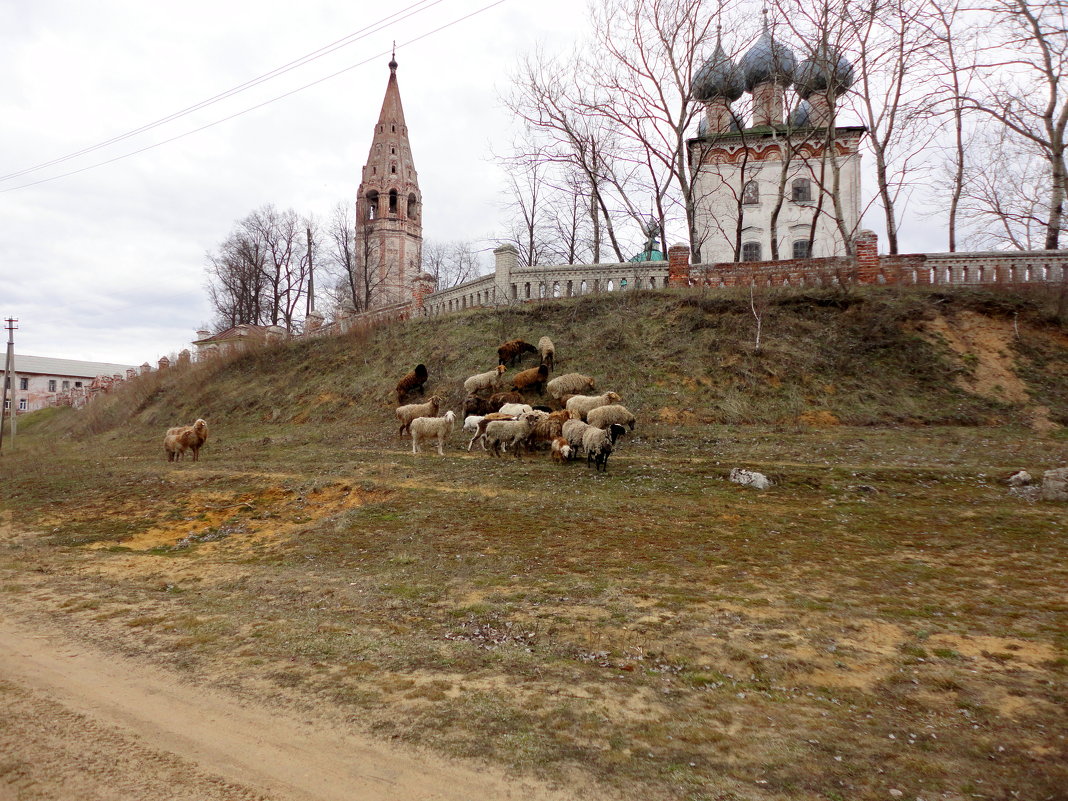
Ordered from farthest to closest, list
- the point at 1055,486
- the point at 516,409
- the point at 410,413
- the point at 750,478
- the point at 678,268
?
the point at 678,268, the point at 410,413, the point at 516,409, the point at 750,478, the point at 1055,486

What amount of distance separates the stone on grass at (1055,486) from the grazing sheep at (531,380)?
12.5 metres

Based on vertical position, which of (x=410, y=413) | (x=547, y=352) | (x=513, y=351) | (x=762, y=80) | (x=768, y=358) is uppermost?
(x=762, y=80)

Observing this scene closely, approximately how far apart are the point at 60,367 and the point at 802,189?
9469 centimetres

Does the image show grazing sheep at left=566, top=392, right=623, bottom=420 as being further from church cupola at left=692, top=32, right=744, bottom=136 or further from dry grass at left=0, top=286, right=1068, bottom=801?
church cupola at left=692, top=32, right=744, bottom=136

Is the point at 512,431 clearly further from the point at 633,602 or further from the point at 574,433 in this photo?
the point at 633,602

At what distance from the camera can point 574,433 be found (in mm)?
13461

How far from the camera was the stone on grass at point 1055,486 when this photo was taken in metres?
9.30

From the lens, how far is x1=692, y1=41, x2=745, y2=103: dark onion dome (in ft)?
86.9

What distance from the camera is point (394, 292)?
54.0 meters

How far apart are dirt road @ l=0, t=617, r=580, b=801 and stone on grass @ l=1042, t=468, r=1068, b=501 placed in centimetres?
1011

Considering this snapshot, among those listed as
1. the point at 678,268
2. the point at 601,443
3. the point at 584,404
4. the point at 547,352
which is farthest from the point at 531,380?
the point at 678,268

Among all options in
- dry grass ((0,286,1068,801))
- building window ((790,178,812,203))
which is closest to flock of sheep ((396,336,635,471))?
dry grass ((0,286,1068,801))

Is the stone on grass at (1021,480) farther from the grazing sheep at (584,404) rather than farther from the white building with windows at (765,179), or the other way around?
the white building with windows at (765,179)

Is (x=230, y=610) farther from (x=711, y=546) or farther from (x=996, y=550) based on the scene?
(x=996, y=550)
